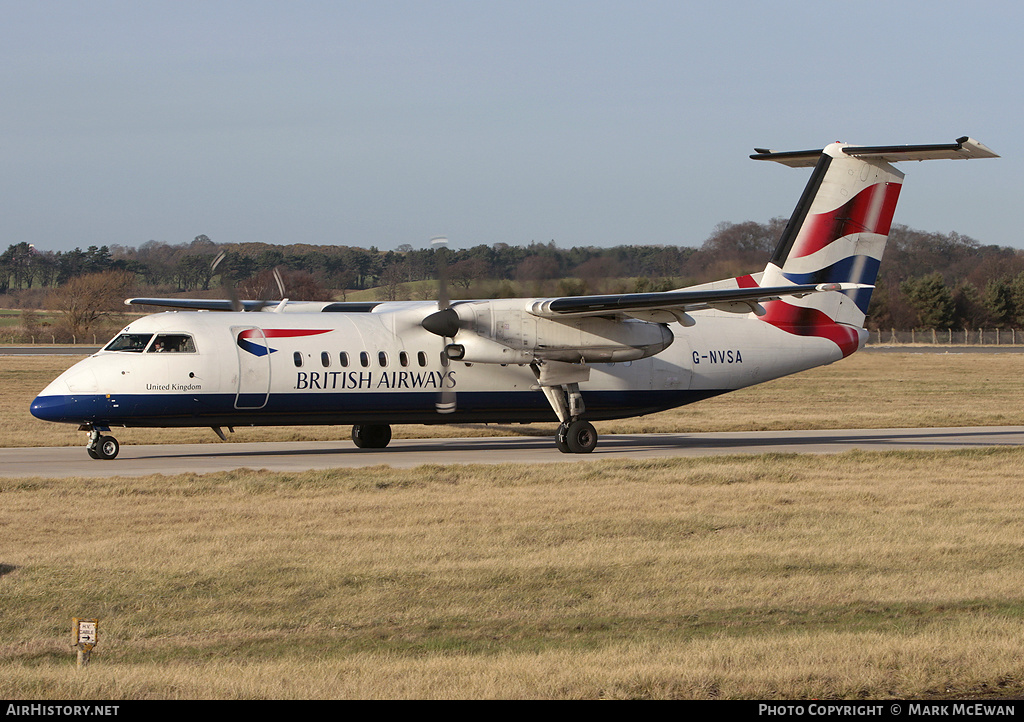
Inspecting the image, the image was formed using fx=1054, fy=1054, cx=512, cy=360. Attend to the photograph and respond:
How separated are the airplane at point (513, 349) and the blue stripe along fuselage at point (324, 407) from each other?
0.03 metres

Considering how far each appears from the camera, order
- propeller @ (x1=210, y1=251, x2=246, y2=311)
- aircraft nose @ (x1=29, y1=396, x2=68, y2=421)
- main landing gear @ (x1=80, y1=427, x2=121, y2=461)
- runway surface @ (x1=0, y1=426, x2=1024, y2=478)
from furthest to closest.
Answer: propeller @ (x1=210, y1=251, x2=246, y2=311), main landing gear @ (x1=80, y1=427, x2=121, y2=461), runway surface @ (x1=0, y1=426, x2=1024, y2=478), aircraft nose @ (x1=29, y1=396, x2=68, y2=421)

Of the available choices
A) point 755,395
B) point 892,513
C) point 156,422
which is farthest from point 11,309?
point 892,513

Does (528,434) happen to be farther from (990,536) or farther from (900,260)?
(900,260)

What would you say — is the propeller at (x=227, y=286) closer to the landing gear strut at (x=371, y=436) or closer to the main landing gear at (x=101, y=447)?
the landing gear strut at (x=371, y=436)

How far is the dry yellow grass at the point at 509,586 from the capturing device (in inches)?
282

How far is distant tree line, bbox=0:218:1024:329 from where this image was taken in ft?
78.1

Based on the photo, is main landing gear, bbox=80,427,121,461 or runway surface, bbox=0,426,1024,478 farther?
main landing gear, bbox=80,427,121,461

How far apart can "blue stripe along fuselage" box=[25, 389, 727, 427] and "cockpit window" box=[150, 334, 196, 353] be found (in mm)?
887

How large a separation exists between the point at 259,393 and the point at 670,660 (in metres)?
14.3

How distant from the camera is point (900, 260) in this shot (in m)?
119

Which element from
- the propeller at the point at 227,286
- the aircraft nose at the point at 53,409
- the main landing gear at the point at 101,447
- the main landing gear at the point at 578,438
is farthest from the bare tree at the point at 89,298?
the main landing gear at the point at 578,438

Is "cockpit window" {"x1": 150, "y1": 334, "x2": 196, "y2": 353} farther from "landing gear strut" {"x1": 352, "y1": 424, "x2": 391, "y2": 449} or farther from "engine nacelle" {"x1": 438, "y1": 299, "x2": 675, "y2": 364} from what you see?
"engine nacelle" {"x1": 438, "y1": 299, "x2": 675, "y2": 364}

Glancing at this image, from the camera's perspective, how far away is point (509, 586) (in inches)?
414

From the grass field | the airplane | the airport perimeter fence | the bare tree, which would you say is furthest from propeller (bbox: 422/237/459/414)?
the airport perimeter fence
